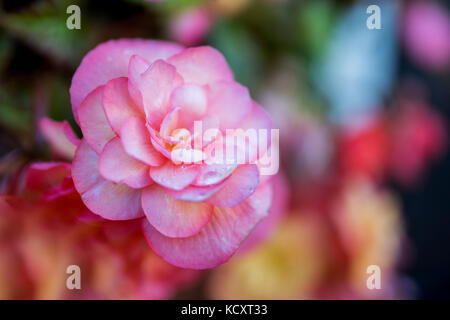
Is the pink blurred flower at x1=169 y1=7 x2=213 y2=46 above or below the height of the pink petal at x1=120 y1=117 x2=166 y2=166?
above

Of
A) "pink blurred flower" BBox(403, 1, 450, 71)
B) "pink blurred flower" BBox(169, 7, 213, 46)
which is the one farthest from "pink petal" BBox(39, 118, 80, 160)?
"pink blurred flower" BBox(403, 1, 450, 71)

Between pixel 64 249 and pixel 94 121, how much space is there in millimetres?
67

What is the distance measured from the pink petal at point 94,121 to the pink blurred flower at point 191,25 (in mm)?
118

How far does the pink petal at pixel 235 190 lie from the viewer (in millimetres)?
178

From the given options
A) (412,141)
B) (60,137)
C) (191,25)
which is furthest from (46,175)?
(412,141)

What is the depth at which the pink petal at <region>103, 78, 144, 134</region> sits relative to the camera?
0.18 meters

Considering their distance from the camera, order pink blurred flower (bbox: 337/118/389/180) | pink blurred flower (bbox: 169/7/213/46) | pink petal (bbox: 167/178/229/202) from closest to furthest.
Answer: pink petal (bbox: 167/178/229/202), pink blurred flower (bbox: 169/7/213/46), pink blurred flower (bbox: 337/118/389/180)

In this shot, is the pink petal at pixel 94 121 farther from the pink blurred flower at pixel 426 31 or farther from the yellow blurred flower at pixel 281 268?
the pink blurred flower at pixel 426 31

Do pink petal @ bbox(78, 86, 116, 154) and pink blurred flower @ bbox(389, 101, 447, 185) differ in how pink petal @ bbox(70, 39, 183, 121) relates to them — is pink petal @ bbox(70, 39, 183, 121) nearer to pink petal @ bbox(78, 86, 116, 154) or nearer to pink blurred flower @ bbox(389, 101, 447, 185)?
pink petal @ bbox(78, 86, 116, 154)

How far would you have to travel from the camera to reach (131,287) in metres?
0.23

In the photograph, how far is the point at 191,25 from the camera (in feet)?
1.06

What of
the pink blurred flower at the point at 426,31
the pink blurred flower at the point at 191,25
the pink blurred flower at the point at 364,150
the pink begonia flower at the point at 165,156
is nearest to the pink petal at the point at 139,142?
the pink begonia flower at the point at 165,156

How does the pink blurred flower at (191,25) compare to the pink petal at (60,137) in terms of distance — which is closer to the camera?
the pink petal at (60,137)

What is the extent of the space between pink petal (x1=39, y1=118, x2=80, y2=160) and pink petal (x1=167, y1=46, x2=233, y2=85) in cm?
5
